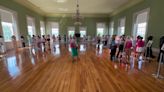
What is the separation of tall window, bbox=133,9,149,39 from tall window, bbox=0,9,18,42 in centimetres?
944

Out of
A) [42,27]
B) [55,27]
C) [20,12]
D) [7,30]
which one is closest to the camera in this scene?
[7,30]

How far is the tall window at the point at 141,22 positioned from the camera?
6730 millimetres

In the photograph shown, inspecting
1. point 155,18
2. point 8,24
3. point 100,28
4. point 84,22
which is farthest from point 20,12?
point 100,28

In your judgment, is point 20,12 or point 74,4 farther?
point 74,4

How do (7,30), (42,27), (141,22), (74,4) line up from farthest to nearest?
(42,27) < (74,4) < (7,30) < (141,22)

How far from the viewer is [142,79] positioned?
10.2 feet

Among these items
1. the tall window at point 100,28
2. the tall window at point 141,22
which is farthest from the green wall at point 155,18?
the tall window at point 100,28

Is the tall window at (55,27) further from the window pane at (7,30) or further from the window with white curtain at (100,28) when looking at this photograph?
the window pane at (7,30)

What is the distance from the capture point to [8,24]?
299 inches

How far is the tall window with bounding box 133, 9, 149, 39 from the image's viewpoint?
6.73m

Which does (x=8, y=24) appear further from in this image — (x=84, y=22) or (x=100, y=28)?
(x=100, y=28)

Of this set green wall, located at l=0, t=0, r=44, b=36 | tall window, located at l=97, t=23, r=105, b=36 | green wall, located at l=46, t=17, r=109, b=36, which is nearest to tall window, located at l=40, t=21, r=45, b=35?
green wall, located at l=46, t=17, r=109, b=36

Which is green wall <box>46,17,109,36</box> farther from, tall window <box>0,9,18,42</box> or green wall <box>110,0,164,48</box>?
green wall <box>110,0,164,48</box>

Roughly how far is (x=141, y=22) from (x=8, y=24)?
972cm
